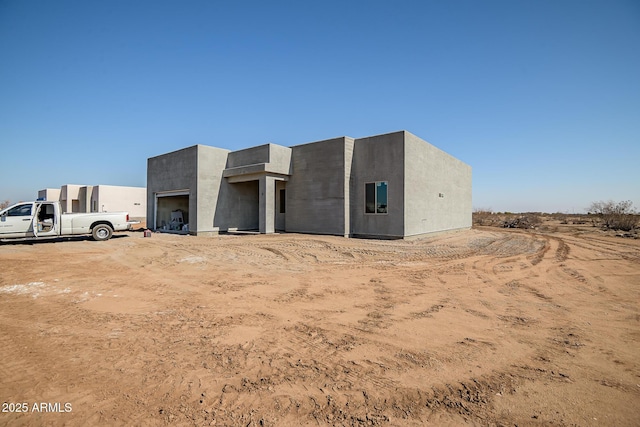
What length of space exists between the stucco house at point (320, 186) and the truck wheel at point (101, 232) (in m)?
4.52

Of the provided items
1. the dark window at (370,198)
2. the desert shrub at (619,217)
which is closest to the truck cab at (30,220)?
the dark window at (370,198)

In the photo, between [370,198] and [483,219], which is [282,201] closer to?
[370,198]

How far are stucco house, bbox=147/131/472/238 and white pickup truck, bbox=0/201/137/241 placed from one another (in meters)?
4.56

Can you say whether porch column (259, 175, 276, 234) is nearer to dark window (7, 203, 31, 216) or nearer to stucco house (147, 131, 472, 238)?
stucco house (147, 131, 472, 238)

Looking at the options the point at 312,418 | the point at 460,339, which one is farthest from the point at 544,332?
the point at 312,418

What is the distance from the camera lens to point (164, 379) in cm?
345

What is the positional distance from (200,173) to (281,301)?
15068mm

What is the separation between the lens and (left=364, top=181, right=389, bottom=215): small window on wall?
654 inches

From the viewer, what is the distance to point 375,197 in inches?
666

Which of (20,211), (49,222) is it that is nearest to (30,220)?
(20,211)

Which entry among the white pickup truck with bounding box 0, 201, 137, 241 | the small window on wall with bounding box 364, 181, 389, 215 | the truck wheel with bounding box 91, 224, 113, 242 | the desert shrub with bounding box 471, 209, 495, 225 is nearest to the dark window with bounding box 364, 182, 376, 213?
the small window on wall with bounding box 364, 181, 389, 215

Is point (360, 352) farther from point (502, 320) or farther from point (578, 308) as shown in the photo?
point (578, 308)

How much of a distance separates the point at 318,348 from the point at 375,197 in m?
13.3

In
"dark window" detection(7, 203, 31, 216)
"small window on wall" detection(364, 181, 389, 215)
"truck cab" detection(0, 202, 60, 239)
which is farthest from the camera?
"small window on wall" detection(364, 181, 389, 215)
